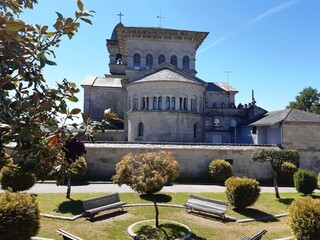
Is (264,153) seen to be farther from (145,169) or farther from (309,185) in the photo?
(145,169)

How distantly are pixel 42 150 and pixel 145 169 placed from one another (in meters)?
8.19

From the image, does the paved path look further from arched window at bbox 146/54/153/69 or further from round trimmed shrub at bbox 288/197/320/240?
arched window at bbox 146/54/153/69

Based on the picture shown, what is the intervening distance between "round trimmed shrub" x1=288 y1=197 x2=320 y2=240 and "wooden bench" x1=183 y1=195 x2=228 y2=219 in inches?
124

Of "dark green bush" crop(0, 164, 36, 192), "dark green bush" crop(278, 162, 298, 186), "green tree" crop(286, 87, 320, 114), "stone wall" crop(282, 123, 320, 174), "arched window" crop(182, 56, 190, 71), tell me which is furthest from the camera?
"green tree" crop(286, 87, 320, 114)

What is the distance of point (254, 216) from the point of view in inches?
498

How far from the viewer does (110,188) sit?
57.5 ft

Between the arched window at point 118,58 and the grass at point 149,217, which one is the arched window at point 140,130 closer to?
the grass at point 149,217

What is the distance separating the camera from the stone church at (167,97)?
2934 centimetres

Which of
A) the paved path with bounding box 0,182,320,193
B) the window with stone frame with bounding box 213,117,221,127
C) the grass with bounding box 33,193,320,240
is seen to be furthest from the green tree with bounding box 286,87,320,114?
the grass with bounding box 33,193,320,240

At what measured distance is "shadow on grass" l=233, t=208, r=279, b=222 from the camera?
12.2 m

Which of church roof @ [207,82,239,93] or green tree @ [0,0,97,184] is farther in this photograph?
church roof @ [207,82,239,93]

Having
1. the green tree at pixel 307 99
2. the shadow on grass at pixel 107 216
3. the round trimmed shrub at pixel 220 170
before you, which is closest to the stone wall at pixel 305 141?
the round trimmed shrub at pixel 220 170

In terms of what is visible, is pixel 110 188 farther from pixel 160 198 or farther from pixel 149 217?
pixel 149 217

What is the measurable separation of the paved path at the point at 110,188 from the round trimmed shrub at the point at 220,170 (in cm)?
77
